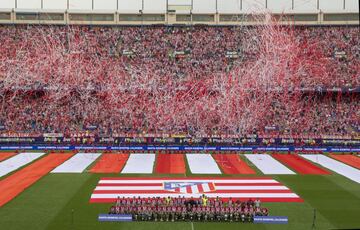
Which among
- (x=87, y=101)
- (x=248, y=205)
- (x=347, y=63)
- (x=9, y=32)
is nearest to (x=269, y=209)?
(x=248, y=205)

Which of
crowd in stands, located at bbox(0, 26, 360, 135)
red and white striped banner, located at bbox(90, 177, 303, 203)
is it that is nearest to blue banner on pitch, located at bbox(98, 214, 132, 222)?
red and white striped banner, located at bbox(90, 177, 303, 203)

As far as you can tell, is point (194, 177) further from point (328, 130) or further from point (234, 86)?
point (328, 130)

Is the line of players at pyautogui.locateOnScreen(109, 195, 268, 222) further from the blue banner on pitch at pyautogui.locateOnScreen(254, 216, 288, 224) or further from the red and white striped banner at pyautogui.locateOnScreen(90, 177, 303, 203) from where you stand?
the red and white striped banner at pyautogui.locateOnScreen(90, 177, 303, 203)

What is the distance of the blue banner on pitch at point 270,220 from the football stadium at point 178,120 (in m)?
0.06

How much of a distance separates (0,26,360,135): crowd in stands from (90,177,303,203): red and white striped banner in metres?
16.1

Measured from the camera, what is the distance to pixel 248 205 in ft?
62.7

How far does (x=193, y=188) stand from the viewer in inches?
959

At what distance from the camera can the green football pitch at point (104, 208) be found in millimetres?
17922

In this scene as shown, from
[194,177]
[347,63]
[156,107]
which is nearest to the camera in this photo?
[194,177]

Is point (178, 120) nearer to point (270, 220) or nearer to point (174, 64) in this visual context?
point (174, 64)

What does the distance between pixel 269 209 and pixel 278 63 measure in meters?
23.7

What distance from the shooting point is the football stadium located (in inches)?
781

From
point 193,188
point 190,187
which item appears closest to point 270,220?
point 193,188

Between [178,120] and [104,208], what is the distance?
2247 centimetres
